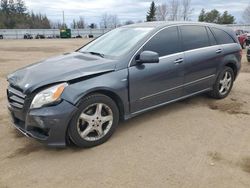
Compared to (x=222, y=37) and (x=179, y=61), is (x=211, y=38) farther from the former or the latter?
(x=179, y=61)

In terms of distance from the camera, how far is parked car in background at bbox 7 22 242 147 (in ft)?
11.5

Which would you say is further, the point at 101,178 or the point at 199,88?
the point at 199,88

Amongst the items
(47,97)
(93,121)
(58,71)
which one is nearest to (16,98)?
(47,97)

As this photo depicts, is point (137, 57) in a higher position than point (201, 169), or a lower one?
higher

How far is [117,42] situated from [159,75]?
3.01 ft

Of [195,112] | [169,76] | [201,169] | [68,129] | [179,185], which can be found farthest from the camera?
[195,112]

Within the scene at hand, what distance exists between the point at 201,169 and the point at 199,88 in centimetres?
236

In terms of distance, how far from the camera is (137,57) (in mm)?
4215

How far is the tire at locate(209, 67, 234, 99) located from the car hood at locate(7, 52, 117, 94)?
2.70 m

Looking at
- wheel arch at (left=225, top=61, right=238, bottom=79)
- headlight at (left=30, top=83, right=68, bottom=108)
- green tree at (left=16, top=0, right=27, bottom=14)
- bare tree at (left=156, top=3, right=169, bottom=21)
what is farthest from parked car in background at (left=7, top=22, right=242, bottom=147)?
green tree at (left=16, top=0, right=27, bottom=14)

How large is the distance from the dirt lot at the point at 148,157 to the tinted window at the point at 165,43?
118 centimetres

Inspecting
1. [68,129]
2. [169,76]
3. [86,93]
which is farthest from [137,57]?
[68,129]

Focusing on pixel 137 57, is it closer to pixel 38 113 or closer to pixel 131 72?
pixel 131 72

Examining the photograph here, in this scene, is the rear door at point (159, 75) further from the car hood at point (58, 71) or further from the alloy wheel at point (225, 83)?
the alloy wheel at point (225, 83)
